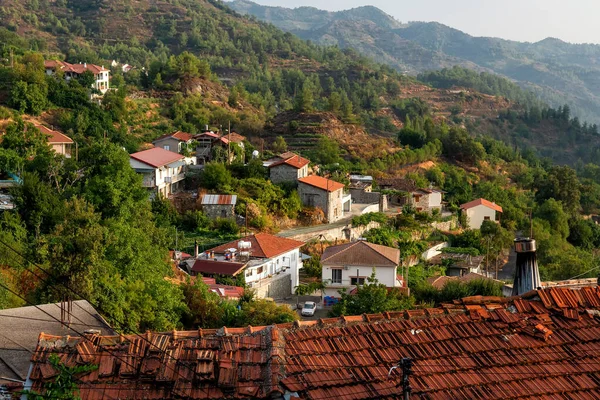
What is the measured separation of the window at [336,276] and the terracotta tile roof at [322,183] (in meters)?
7.15

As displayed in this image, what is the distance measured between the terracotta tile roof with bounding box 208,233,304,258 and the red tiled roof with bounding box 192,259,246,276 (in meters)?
0.95

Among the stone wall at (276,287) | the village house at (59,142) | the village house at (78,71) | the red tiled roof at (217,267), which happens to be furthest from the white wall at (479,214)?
the village house at (78,71)

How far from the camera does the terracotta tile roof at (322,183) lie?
3109 cm

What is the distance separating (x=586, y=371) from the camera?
655 cm

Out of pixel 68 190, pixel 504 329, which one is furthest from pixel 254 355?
pixel 68 190

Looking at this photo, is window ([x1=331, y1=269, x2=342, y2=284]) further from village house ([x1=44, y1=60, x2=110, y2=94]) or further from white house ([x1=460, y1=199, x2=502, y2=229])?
village house ([x1=44, y1=60, x2=110, y2=94])

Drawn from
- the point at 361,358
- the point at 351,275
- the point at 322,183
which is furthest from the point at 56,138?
the point at 361,358

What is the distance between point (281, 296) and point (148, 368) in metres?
18.0

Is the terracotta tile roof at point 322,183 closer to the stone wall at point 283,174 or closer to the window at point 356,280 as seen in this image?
the stone wall at point 283,174

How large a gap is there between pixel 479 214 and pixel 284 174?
11552 millimetres

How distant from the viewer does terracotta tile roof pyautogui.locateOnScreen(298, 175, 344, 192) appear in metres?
31.1

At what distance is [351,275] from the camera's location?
78.8 ft

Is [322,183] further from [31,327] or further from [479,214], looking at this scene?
[31,327]

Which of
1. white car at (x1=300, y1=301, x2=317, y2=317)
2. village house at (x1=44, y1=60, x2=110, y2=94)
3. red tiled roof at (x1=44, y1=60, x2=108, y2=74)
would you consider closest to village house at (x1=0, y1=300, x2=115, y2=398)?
white car at (x1=300, y1=301, x2=317, y2=317)
